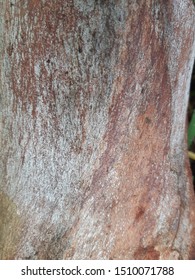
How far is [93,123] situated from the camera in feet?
2.50

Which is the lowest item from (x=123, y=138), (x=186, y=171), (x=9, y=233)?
(x=9, y=233)

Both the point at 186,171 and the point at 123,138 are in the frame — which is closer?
the point at 123,138

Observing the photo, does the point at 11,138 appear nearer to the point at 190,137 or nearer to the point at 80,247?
the point at 80,247

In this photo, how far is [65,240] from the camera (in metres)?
0.78

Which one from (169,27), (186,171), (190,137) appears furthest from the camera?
(190,137)

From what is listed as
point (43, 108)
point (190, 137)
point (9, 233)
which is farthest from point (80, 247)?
point (190, 137)

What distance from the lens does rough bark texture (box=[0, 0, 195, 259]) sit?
0.73m

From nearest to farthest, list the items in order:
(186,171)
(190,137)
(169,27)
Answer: (169,27) → (186,171) → (190,137)

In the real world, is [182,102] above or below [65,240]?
above

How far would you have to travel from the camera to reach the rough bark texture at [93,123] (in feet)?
2.39

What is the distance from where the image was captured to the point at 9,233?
2.76ft

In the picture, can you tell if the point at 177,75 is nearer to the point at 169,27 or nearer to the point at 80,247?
the point at 169,27

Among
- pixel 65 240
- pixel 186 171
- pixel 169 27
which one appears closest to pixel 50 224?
pixel 65 240

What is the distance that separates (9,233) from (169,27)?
0.50m
